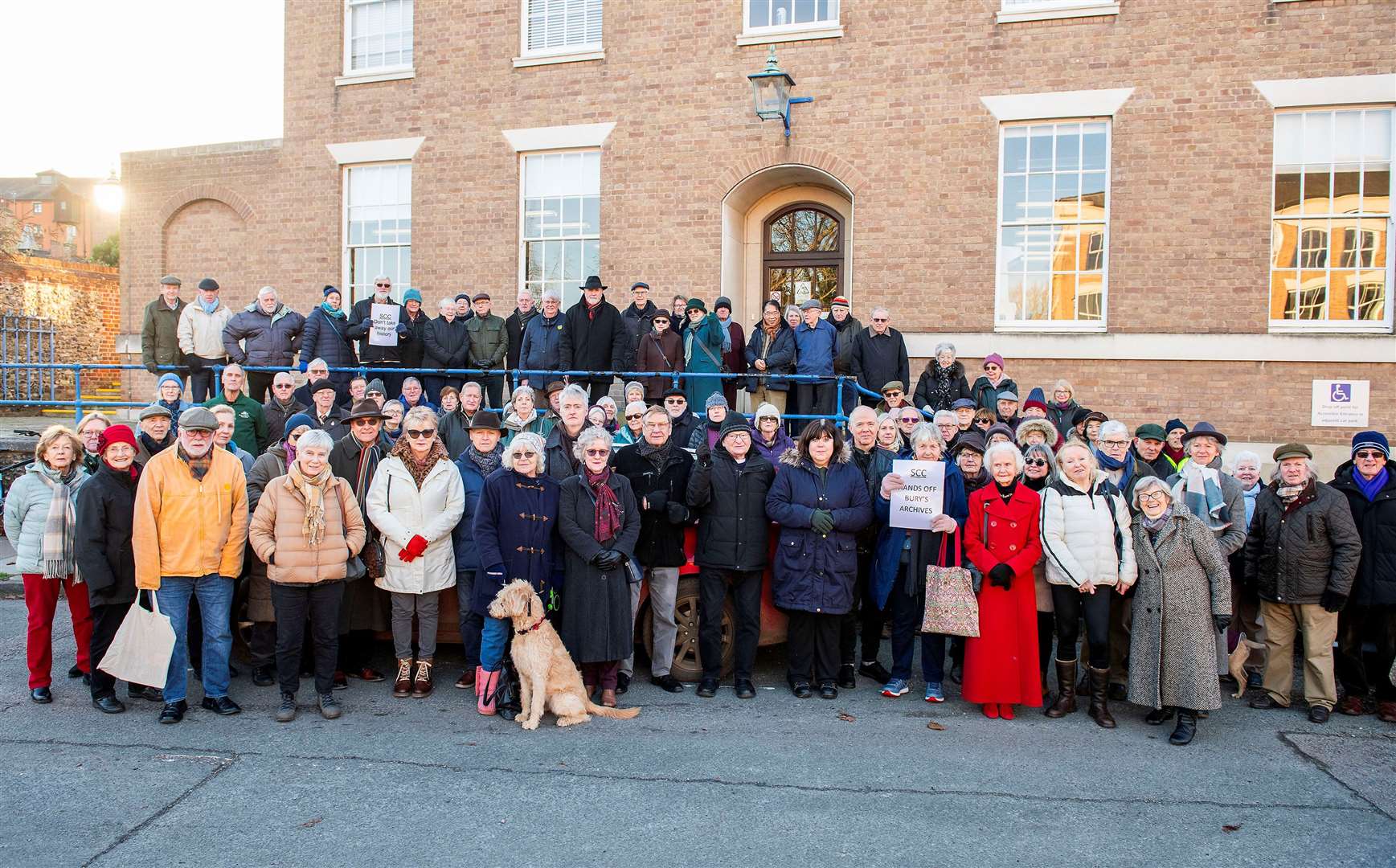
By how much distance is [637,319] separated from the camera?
37.1 ft

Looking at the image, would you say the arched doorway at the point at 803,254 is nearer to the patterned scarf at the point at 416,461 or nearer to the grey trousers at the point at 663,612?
the grey trousers at the point at 663,612

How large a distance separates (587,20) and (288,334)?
5904mm

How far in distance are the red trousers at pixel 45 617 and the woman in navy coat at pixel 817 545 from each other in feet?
14.9

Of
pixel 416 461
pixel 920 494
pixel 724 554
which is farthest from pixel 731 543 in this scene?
pixel 416 461

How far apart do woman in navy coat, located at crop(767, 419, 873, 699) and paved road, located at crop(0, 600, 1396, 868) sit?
34 centimetres

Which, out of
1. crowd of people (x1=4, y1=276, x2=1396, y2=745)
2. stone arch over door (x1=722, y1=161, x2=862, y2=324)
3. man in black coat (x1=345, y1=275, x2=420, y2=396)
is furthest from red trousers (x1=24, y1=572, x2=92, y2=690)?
stone arch over door (x1=722, y1=161, x2=862, y2=324)

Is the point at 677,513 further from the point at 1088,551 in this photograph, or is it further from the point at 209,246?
the point at 209,246

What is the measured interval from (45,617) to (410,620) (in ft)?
7.67

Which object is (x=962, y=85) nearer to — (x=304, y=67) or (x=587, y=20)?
(x=587, y=20)

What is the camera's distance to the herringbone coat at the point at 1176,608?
6.13m

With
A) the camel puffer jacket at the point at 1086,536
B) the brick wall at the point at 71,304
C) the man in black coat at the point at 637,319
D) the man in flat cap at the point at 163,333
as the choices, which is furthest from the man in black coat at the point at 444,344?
the brick wall at the point at 71,304

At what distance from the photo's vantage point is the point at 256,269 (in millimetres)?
15180

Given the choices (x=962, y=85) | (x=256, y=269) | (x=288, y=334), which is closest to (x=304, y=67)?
(x=256, y=269)

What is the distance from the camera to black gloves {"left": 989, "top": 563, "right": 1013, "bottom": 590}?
641cm
